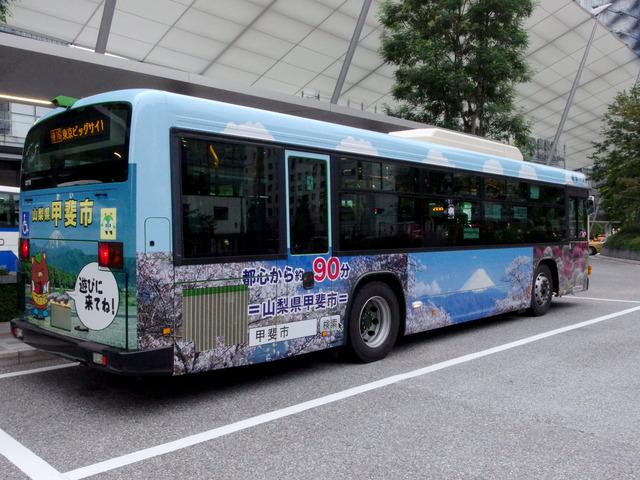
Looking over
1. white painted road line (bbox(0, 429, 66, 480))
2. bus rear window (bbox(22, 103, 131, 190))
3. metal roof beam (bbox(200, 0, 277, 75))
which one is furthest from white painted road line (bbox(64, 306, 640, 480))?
metal roof beam (bbox(200, 0, 277, 75))

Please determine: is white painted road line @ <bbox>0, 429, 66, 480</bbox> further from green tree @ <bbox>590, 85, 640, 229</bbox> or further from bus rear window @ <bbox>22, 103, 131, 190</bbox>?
green tree @ <bbox>590, 85, 640, 229</bbox>

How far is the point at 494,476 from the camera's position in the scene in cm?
358

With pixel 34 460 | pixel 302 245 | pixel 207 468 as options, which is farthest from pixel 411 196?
pixel 34 460

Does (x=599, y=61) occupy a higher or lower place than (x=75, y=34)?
higher

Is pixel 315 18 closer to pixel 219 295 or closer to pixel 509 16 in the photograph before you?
pixel 509 16

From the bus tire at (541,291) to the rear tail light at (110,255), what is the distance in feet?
24.1

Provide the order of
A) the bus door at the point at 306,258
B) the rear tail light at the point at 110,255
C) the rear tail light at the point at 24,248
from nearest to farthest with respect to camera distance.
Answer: the rear tail light at the point at 110,255, the bus door at the point at 306,258, the rear tail light at the point at 24,248

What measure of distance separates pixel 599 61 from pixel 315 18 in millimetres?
24664

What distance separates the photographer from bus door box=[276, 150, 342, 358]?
18.3 feet

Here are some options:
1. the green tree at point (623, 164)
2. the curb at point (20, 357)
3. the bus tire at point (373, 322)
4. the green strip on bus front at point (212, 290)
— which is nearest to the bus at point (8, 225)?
the curb at point (20, 357)

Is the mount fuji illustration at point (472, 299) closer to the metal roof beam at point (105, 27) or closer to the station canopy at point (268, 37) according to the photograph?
the metal roof beam at point (105, 27)

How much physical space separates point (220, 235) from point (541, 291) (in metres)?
6.98

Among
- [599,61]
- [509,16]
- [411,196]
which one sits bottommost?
[411,196]

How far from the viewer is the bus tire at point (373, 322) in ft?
20.7
